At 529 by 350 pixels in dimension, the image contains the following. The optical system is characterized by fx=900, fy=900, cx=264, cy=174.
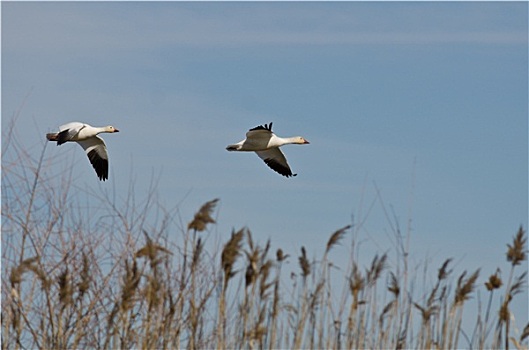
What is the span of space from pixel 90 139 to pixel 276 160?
1.79 meters

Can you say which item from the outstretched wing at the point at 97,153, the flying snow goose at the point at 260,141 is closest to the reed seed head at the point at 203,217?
Answer: the flying snow goose at the point at 260,141

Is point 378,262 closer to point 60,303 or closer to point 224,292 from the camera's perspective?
point 224,292

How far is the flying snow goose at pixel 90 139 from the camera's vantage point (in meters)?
7.15

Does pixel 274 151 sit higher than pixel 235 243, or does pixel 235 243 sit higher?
pixel 274 151

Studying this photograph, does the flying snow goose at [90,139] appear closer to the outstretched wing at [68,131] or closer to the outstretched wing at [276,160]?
the outstretched wing at [68,131]

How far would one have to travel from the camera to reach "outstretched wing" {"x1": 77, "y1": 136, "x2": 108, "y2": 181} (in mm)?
8359

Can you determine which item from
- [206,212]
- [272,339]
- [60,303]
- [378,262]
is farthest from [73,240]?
[378,262]

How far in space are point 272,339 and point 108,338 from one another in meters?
1.31

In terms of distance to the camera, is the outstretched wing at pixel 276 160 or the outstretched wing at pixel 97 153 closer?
the outstretched wing at pixel 97 153

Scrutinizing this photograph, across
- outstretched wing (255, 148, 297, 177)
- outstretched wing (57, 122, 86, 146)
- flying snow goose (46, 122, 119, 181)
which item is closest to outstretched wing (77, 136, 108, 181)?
flying snow goose (46, 122, 119, 181)

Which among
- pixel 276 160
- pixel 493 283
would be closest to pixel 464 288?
pixel 493 283

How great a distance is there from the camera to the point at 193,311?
21.0 feet

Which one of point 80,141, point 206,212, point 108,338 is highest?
point 80,141

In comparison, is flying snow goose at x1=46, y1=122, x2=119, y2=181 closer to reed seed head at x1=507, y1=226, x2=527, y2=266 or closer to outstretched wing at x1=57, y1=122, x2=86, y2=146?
outstretched wing at x1=57, y1=122, x2=86, y2=146
